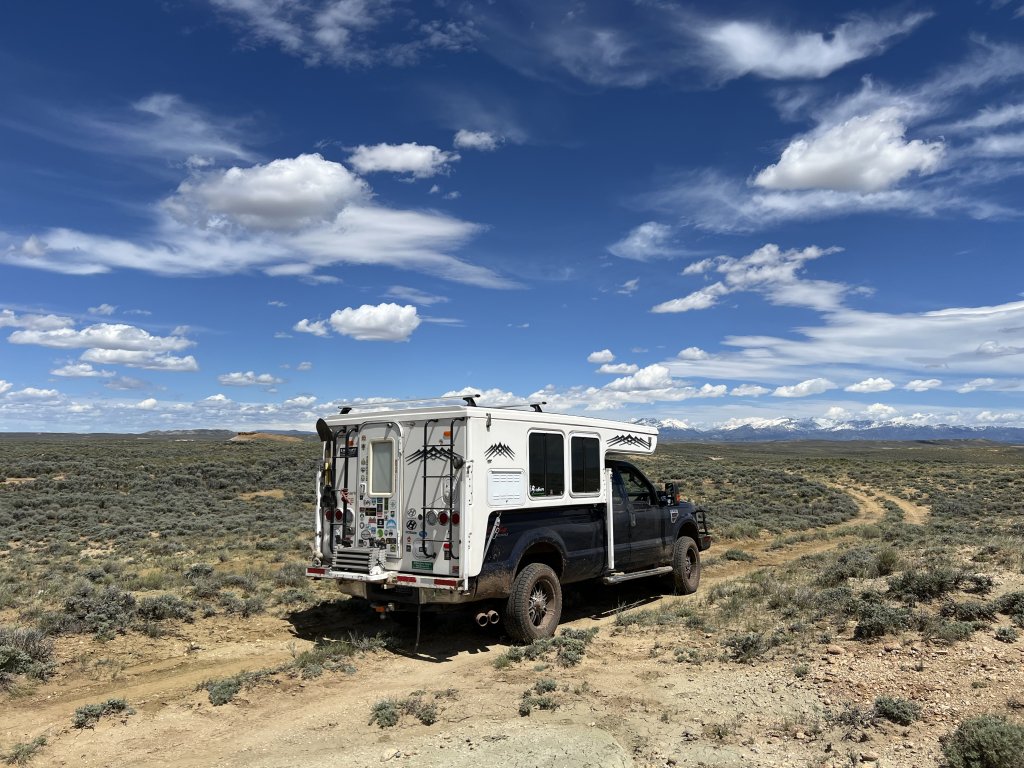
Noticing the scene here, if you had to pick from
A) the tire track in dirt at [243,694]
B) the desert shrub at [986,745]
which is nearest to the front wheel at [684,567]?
the tire track in dirt at [243,694]

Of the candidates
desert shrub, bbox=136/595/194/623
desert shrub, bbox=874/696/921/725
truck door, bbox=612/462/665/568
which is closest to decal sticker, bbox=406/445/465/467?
truck door, bbox=612/462/665/568

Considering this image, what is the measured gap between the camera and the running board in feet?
33.4

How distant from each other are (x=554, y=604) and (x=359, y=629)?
2.74 metres

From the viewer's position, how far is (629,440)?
10984 millimetres

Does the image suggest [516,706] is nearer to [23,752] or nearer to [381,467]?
[381,467]

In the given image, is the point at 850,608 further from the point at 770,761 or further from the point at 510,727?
the point at 510,727

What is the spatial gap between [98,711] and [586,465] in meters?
6.28

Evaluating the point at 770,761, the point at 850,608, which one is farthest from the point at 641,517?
the point at 770,761

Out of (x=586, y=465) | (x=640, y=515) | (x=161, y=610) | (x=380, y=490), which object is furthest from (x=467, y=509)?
Answer: (x=161, y=610)

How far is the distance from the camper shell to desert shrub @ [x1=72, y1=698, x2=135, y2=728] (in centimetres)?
274

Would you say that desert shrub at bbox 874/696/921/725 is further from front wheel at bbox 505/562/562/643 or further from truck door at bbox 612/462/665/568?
truck door at bbox 612/462/665/568

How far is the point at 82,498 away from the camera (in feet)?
79.5

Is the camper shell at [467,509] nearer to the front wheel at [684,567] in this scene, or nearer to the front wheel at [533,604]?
the front wheel at [533,604]

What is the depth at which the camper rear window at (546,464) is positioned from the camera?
9039 millimetres
